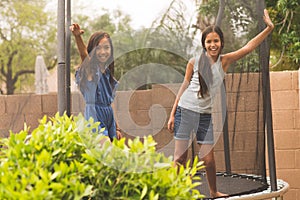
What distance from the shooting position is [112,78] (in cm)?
305

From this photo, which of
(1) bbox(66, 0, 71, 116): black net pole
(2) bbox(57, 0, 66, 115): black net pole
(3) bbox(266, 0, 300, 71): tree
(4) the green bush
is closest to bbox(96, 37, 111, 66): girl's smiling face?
(2) bbox(57, 0, 66, 115): black net pole

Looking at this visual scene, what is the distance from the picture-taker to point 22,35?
984 cm

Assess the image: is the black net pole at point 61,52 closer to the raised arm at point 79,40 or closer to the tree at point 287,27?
the raised arm at point 79,40

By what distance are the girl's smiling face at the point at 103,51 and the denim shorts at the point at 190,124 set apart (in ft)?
1.49

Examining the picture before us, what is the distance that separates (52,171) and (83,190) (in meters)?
0.17

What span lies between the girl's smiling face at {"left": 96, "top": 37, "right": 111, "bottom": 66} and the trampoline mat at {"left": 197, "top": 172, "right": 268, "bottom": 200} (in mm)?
875

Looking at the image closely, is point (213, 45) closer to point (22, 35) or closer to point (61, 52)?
point (61, 52)

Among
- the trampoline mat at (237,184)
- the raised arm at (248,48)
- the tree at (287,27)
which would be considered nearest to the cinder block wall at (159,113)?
the trampoline mat at (237,184)

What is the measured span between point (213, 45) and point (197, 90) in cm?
24

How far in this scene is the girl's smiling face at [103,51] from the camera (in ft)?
9.78

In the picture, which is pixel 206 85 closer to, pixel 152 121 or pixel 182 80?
pixel 182 80

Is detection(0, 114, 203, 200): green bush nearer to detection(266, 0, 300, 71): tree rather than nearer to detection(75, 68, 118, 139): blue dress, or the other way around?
detection(75, 68, 118, 139): blue dress

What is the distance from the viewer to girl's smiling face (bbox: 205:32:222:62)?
295 centimetres

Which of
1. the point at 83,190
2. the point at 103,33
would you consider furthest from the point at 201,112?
the point at 83,190
